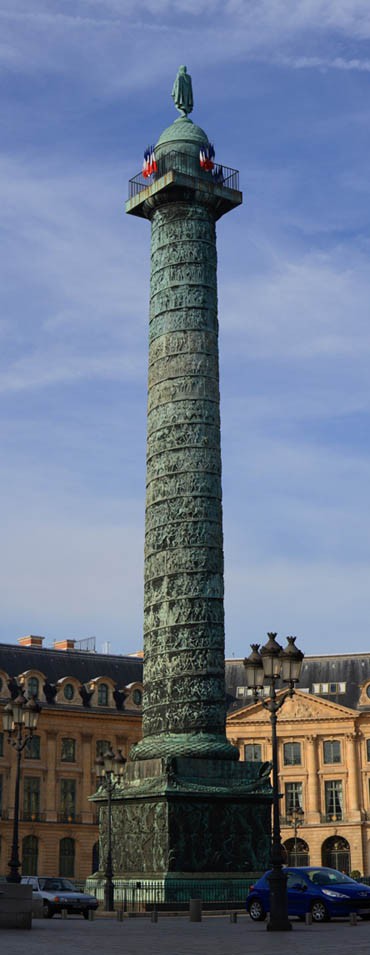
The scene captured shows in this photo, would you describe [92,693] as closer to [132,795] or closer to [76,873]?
[76,873]

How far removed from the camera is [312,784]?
226 ft

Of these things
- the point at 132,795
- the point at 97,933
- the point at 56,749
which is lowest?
the point at 97,933

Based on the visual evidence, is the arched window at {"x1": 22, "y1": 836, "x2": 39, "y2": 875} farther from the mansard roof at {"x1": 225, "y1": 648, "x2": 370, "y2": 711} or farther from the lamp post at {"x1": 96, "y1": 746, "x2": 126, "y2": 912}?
the lamp post at {"x1": 96, "y1": 746, "x2": 126, "y2": 912}

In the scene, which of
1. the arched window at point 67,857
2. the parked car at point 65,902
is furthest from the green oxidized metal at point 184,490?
the arched window at point 67,857

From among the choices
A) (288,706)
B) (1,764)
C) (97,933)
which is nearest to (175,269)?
(97,933)

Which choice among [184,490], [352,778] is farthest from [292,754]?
[184,490]

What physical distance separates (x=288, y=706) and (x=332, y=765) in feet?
12.8

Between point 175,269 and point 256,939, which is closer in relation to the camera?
point 256,939

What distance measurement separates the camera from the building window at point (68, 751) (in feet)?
207

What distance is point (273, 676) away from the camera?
20.8m

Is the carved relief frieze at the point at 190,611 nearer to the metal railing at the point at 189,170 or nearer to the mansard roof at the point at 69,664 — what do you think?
the metal railing at the point at 189,170

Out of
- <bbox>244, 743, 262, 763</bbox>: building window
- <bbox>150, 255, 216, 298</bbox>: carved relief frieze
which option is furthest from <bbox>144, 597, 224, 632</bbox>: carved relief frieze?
<bbox>244, 743, 262, 763</bbox>: building window

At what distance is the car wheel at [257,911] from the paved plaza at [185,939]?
0.71ft

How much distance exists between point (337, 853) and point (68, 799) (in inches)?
599
